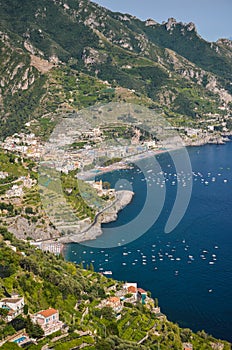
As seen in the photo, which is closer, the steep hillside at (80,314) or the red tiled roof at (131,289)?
the steep hillside at (80,314)

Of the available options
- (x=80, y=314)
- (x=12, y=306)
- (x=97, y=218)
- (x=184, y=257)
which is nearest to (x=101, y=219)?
(x=97, y=218)

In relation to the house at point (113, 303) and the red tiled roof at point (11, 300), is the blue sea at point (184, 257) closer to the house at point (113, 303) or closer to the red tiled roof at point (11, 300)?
the house at point (113, 303)

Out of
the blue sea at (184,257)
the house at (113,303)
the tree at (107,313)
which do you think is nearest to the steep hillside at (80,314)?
the tree at (107,313)

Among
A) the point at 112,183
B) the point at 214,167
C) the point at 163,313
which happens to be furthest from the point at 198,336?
the point at 214,167

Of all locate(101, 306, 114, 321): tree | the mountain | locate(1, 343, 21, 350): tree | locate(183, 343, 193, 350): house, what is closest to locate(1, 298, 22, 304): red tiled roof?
locate(1, 343, 21, 350): tree

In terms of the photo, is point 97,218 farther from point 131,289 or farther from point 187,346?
point 187,346

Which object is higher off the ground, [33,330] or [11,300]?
[11,300]
